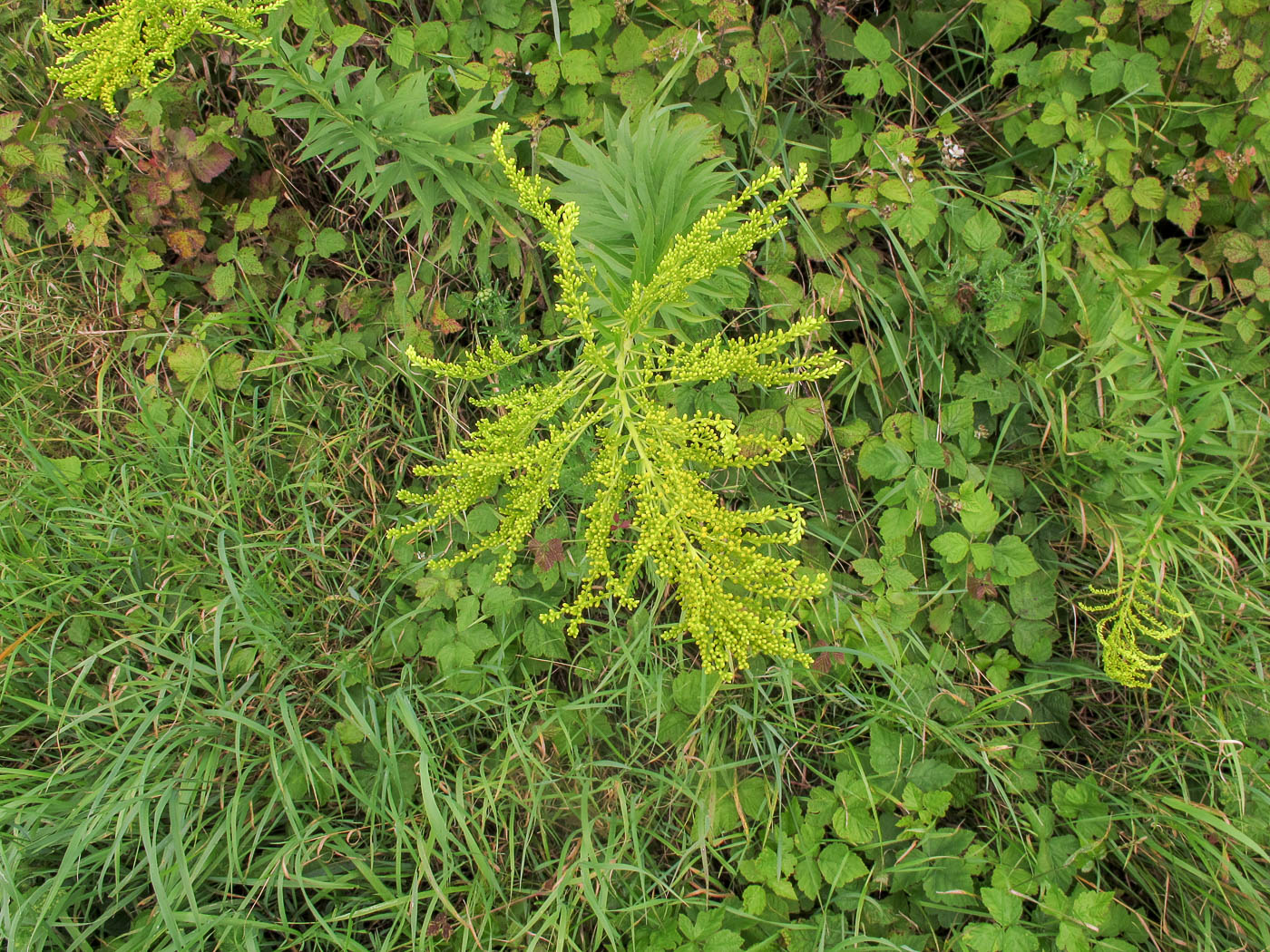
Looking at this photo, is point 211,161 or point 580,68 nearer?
point 580,68

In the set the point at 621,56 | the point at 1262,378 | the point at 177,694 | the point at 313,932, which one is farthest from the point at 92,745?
the point at 1262,378

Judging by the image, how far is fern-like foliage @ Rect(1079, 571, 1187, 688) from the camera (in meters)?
2.25

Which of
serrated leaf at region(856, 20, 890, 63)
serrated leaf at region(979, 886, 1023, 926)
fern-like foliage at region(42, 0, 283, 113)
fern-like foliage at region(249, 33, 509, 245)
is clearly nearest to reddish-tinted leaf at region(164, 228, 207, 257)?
fern-like foliage at region(249, 33, 509, 245)

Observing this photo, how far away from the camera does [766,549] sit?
2545 mm

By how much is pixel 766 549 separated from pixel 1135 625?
3.71 feet

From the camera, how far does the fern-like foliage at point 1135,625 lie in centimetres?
225

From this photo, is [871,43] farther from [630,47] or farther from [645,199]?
[645,199]

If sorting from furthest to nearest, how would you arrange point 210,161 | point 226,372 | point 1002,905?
point 226,372
point 210,161
point 1002,905

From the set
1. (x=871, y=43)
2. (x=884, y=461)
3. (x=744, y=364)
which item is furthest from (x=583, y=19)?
(x=884, y=461)

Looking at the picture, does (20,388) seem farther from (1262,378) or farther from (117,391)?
(1262,378)

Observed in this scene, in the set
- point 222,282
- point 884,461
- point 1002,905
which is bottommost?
point 1002,905

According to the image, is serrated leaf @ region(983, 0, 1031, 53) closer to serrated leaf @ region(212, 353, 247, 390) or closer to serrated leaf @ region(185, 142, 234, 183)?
serrated leaf @ region(185, 142, 234, 183)

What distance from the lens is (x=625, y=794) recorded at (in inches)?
100

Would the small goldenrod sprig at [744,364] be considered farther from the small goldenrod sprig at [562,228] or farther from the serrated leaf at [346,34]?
the serrated leaf at [346,34]
